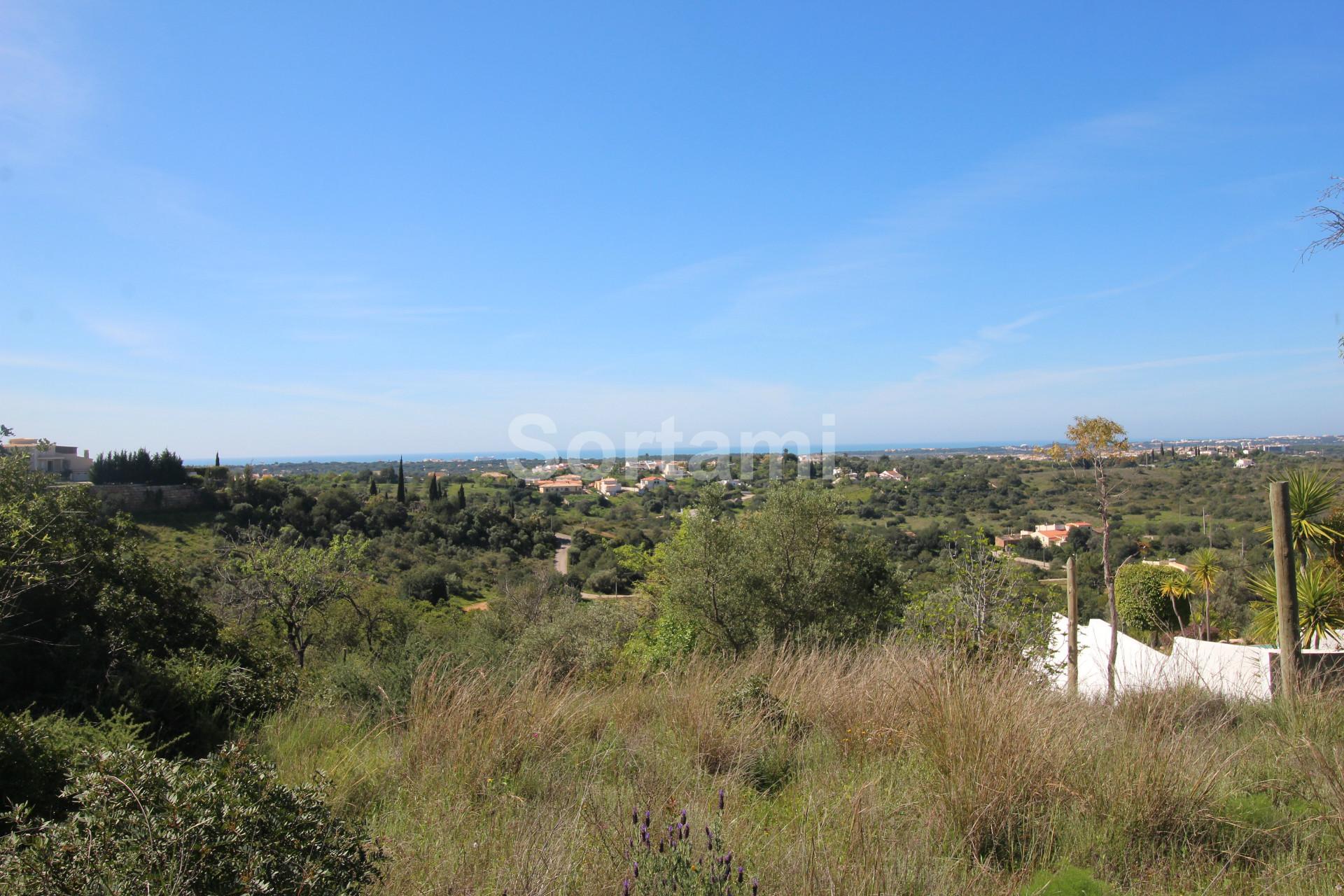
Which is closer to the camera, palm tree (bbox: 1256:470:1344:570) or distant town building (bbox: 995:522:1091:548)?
palm tree (bbox: 1256:470:1344:570)

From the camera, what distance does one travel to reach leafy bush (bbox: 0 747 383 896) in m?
1.84

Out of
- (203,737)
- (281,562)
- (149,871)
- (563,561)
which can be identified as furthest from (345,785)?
(563,561)

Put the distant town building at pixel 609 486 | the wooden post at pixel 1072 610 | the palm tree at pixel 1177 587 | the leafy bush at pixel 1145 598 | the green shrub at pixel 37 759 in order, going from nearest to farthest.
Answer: the green shrub at pixel 37 759 → the wooden post at pixel 1072 610 → the palm tree at pixel 1177 587 → the leafy bush at pixel 1145 598 → the distant town building at pixel 609 486

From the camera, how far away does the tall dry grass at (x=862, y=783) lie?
8.34 ft

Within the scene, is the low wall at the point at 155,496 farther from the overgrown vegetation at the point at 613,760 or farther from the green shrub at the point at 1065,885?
the green shrub at the point at 1065,885

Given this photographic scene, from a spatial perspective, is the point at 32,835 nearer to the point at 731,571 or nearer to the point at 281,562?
the point at 731,571

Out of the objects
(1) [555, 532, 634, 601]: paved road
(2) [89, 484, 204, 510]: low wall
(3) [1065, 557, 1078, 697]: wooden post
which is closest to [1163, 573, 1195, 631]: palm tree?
(3) [1065, 557, 1078, 697]: wooden post

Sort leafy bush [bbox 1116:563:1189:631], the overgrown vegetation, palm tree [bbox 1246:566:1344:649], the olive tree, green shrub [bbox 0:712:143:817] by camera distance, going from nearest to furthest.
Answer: the overgrown vegetation
green shrub [bbox 0:712:143:817]
palm tree [bbox 1246:566:1344:649]
the olive tree
leafy bush [bbox 1116:563:1189:631]

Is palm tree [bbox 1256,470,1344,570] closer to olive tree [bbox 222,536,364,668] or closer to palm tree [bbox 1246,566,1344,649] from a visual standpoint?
palm tree [bbox 1246,566,1344,649]

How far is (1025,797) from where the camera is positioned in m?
3.11

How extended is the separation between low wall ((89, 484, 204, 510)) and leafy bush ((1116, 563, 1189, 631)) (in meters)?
43.0

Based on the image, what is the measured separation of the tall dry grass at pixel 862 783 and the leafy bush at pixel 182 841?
0.41 m

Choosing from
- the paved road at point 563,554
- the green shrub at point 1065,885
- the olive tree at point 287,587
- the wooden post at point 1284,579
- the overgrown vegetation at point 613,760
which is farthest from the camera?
the paved road at point 563,554

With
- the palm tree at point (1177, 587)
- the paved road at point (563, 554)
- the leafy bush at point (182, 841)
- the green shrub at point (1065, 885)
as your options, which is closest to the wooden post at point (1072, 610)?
the green shrub at point (1065, 885)
